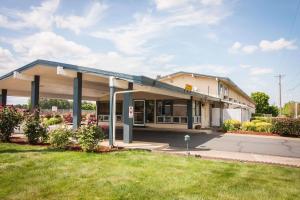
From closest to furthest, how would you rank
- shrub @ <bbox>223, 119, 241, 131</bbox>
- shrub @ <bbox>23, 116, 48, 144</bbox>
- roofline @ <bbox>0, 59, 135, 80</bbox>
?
roofline @ <bbox>0, 59, 135, 80</bbox> → shrub @ <bbox>23, 116, 48, 144</bbox> → shrub @ <bbox>223, 119, 241, 131</bbox>

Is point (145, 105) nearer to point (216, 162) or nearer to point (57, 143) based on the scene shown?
point (57, 143)

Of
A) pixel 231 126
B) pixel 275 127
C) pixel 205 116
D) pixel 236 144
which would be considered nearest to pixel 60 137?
pixel 236 144

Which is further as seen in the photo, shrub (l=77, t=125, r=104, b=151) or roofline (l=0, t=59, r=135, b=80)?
roofline (l=0, t=59, r=135, b=80)

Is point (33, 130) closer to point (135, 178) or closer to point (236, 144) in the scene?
point (135, 178)

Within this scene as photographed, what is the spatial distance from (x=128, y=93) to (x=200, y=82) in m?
18.2

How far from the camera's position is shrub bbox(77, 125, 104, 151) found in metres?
10.3

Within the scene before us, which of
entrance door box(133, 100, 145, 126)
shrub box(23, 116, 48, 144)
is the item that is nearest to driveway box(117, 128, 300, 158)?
shrub box(23, 116, 48, 144)

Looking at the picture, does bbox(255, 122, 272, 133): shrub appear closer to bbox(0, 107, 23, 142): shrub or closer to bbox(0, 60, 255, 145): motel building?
bbox(0, 60, 255, 145): motel building

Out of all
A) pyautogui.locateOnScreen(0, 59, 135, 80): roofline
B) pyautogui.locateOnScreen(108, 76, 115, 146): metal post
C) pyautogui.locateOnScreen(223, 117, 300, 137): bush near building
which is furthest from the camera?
pyautogui.locateOnScreen(223, 117, 300, 137): bush near building

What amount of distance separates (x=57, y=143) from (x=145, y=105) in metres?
14.3

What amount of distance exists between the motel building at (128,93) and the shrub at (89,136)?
4.65ft

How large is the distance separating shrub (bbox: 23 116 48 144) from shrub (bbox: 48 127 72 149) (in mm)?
1510

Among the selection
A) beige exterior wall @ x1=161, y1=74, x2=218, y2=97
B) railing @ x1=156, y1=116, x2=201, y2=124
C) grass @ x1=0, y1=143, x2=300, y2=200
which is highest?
beige exterior wall @ x1=161, y1=74, x2=218, y2=97

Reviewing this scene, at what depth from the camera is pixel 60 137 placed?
11117 millimetres
